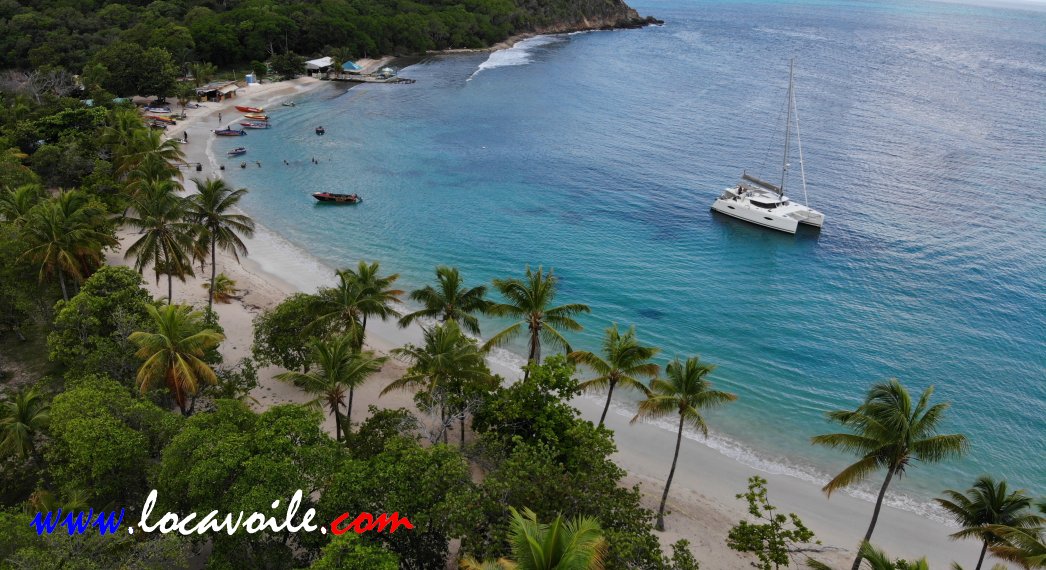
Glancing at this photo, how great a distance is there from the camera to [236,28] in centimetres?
12425

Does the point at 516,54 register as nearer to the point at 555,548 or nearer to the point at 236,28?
the point at 236,28

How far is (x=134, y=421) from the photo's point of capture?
24.5 metres

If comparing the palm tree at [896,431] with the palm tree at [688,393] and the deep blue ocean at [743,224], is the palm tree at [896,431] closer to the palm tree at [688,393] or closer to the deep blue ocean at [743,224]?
the palm tree at [688,393]

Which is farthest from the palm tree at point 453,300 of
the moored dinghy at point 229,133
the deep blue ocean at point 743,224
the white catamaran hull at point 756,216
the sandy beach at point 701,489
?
the moored dinghy at point 229,133

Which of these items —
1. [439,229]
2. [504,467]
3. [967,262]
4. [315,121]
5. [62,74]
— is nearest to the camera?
[504,467]

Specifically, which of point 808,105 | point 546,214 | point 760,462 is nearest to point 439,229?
point 546,214

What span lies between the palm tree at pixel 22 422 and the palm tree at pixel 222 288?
1822 cm

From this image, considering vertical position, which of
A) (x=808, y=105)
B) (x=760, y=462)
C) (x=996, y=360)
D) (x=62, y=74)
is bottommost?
(x=760, y=462)

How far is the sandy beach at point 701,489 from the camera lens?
2816cm

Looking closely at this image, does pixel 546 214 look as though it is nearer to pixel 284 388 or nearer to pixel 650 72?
pixel 284 388

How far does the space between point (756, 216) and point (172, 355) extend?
2144 inches

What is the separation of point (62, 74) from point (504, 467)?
9778 centimetres

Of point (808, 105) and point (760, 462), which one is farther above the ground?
point (808, 105)

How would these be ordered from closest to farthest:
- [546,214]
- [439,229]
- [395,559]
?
[395,559] < [439,229] < [546,214]
